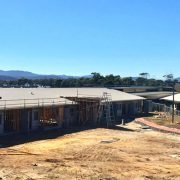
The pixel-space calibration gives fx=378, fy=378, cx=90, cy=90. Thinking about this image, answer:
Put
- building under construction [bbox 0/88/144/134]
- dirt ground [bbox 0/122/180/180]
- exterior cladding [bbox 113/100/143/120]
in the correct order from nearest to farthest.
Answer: dirt ground [bbox 0/122/180/180]
building under construction [bbox 0/88/144/134]
exterior cladding [bbox 113/100/143/120]

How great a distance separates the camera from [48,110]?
133ft

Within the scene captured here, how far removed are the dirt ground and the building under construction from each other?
164 inches

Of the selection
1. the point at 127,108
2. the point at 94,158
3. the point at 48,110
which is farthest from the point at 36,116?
the point at 127,108

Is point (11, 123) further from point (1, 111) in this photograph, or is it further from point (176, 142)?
point (176, 142)

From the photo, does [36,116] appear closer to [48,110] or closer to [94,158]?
[48,110]

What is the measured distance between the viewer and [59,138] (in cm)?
3431

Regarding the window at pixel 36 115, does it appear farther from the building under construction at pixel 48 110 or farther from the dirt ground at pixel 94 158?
the dirt ground at pixel 94 158

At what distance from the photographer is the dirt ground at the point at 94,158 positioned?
71.2ft

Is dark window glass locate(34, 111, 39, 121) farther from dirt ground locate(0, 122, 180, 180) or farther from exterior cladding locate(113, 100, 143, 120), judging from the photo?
exterior cladding locate(113, 100, 143, 120)

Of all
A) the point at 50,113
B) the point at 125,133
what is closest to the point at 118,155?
the point at 125,133

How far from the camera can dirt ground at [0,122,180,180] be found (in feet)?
71.2

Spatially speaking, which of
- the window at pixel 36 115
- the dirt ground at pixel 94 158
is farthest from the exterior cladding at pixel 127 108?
the window at pixel 36 115

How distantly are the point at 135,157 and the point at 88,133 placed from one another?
11199 mm

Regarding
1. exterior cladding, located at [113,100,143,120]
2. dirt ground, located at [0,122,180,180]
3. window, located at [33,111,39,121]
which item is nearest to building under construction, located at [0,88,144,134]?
window, located at [33,111,39,121]
